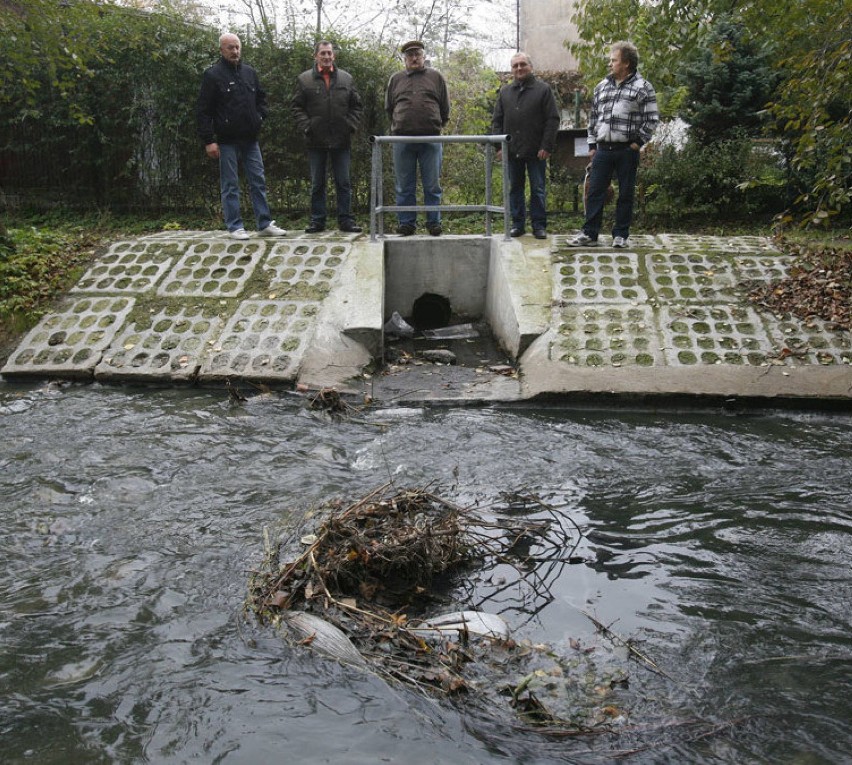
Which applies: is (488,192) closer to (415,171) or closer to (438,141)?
(438,141)

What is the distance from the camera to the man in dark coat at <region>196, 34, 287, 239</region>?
29.3 feet

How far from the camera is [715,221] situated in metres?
11.7

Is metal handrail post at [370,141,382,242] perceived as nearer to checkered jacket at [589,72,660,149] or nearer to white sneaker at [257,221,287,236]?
white sneaker at [257,221,287,236]

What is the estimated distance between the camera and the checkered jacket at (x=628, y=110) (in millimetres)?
8219

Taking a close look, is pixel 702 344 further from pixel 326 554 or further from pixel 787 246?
pixel 326 554

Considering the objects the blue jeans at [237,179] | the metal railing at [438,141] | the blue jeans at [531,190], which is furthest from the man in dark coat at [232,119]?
the blue jeans at [531,190]

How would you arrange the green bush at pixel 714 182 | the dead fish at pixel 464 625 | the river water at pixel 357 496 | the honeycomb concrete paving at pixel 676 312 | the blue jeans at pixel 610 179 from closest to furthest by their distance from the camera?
the river water at pixel 357 496 < the dead fish at pixel 464 625 < the honeycomb concrete paving at pixel 676 312 < the blue jeans at pixel 610 179 < the green bush at pixel 714 182

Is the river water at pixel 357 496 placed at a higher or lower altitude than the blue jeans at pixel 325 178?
lower

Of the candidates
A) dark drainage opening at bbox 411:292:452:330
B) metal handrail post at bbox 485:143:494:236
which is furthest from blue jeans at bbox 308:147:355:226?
metal handrail post at bbox 485:143:494:236

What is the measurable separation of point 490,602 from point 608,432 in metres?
2.79

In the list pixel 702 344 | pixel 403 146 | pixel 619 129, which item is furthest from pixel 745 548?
pixel 403 146

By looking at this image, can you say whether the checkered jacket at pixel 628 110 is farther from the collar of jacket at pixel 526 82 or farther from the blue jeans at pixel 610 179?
the collar of jacket at pixel 526 82

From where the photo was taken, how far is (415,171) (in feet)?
30.8

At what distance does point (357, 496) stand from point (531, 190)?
5461 mm
